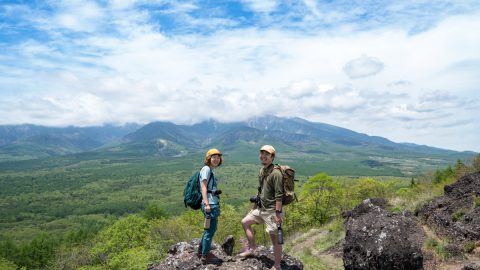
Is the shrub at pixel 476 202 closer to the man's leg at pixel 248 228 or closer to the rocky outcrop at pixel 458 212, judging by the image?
the rocky outcrop at pixel 458 212

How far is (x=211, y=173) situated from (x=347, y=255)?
4769 millimetres

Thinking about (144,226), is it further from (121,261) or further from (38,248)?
(38,248)

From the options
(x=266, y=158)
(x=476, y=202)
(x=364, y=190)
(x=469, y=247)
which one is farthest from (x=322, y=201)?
(x=266, y=158)

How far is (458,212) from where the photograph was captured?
13.2 metres

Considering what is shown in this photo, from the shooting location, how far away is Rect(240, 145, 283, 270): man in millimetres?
8609

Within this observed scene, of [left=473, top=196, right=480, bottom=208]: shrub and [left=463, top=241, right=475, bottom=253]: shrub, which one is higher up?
[left=473, top=196, right=480, bottom=208]: shrub

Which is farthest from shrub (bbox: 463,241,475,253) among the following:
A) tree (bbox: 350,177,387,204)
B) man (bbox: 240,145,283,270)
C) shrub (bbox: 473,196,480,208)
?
tree (bbox: 350,177,387,204)

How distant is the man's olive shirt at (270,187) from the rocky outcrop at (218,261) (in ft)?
5.08

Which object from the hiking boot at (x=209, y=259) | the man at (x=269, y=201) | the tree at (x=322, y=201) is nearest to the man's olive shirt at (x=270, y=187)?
the man at (x=269, y=201)

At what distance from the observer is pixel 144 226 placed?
47906 millimetres

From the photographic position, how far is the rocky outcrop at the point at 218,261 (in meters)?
8.74

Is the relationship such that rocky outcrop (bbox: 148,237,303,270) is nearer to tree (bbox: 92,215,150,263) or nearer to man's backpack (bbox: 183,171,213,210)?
man's backpack (bbox: 183,171,213,210)

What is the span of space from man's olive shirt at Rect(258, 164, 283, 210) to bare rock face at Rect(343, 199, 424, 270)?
9.54 ft

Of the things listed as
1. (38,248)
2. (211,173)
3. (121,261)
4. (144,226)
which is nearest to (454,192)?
(211,173)
